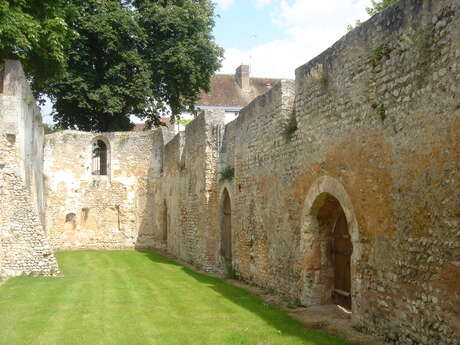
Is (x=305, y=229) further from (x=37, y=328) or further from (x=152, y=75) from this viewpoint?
(x=152, y=75)

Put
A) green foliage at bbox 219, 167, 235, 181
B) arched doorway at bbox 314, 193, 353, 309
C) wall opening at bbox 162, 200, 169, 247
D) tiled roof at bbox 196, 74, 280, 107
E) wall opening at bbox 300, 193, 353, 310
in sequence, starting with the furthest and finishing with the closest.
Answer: tiled roof at bbox 196, 74, 280, 107 → wall opening at bbox 162, 200, 169, 247 → green foliage at bbox 219, 167, 235, 181 → wall opening at bbox 300, 193, 353, 310 → arched doorway at bbox 314, 193, 353, 309

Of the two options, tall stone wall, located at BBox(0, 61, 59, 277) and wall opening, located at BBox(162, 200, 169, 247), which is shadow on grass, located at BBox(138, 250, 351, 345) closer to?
tall stone wall, located at BBox(0, 61, 59, 277)

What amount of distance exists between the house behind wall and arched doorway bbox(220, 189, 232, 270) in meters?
0.05

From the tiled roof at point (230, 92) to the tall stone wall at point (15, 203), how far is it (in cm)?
2004

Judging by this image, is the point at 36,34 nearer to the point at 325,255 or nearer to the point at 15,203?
the point at 15,203

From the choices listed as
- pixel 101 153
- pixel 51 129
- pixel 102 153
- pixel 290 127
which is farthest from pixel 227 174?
pixel 51 129

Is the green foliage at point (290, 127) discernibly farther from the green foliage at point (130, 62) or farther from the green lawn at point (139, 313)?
the green foliage at point (130, 62)

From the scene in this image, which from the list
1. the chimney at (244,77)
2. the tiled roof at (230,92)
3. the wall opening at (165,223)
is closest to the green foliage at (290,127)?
the wall opening at (165,223)

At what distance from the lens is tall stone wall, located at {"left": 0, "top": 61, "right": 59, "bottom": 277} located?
44.6 feet

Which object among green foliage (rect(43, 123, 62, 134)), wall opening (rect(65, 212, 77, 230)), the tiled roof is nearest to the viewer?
wall opening (rect(65, 212, 77, 230))

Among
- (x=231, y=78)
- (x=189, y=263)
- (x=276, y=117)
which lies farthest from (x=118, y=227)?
(x=231, y=78)

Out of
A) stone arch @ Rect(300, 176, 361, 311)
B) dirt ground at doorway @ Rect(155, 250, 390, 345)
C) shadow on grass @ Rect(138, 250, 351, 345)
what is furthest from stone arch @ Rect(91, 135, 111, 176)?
stone arch @ Rect(300, 176, 361, 311)

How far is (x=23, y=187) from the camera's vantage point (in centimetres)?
1388

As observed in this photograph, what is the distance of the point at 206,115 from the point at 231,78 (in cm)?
2189
